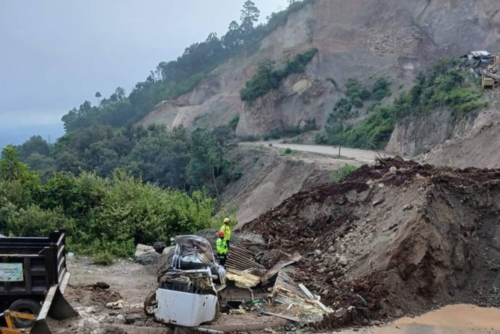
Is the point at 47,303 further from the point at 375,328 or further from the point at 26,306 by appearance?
the point at 375,328

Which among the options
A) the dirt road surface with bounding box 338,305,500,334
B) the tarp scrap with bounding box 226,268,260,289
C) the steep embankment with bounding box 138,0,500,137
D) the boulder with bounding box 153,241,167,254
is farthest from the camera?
the steep embankment with bounding box 138,0,500,137

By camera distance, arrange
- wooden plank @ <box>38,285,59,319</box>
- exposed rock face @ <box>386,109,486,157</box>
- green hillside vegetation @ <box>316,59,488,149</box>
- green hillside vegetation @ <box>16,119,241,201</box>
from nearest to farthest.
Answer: wooden plank @ <box>38,285,59,319</box> < exposed rock face @ <box>386,109,486,157</box> < green hillside vegetation @ <box>316,59,488,149</box> < green hillside vegetation @ <box>16,119,241,201</box>

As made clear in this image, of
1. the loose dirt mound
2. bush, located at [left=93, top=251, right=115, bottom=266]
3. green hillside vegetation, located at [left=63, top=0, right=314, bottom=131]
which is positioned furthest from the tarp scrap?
green hillside vegetation, located at [left=63, top=0, right=314, bottom=131]

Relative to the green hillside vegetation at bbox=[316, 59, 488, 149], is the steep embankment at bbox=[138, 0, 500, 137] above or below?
above

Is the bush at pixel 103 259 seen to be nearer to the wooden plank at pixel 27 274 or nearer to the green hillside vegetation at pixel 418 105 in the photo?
the wooden plank at pixel 27 274

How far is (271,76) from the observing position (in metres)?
51.7

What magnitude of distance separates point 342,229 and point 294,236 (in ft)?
5.25

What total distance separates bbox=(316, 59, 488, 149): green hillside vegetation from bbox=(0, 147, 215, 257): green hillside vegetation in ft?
58.3

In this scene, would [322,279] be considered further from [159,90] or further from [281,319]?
[159,90]

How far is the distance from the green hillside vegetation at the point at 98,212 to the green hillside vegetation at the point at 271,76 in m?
34.2

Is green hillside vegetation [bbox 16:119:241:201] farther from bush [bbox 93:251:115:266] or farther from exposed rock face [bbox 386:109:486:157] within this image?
bush [bbox 93:251:115:266]

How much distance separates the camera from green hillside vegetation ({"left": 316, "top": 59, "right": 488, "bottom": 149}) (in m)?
28.6

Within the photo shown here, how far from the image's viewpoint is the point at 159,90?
8206 cm

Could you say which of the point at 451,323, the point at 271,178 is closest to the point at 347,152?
the point at 271,178
